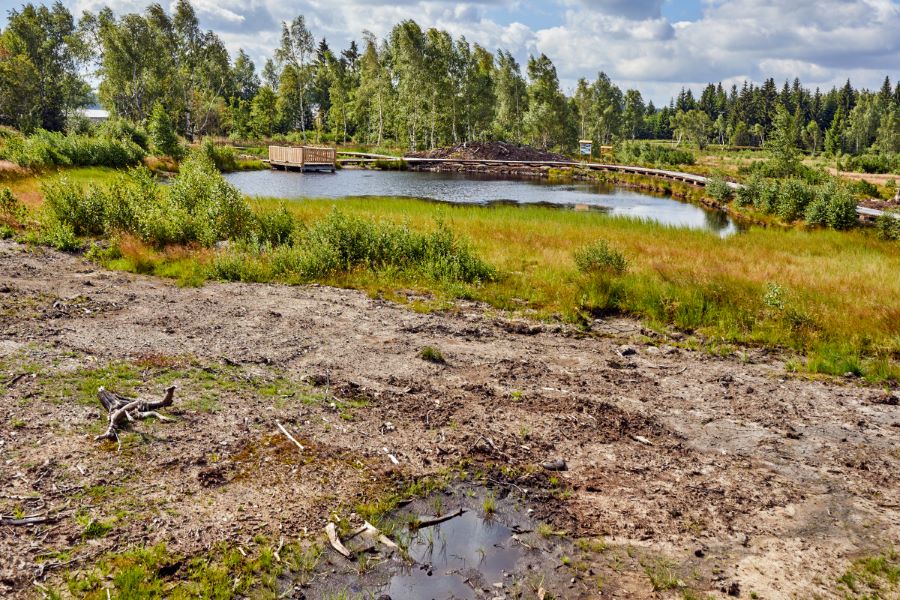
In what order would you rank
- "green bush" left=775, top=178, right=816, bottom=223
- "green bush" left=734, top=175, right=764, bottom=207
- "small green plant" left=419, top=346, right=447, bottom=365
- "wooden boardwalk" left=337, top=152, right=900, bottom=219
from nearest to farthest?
"small green plant" left=419, top=346, right=447, bottom=365 < "green bush" left=775, top=178, right=816, bottom=223 < "green bush" left=734, top=175, right=764, bottom=207 < "wooden boardwalk" left=337, top=152, right=900, bottom=219

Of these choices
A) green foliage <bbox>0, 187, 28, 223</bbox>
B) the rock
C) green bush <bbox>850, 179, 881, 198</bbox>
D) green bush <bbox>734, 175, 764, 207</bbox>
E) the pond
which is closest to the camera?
the rock

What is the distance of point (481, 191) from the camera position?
50156 millimetres

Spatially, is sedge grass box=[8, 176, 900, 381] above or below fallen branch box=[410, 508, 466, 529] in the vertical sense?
above

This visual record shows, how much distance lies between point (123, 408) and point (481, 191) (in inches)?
1754

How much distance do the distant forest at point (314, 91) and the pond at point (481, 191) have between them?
20.4 m

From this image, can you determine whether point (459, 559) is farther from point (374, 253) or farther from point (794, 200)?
point (794, 200)

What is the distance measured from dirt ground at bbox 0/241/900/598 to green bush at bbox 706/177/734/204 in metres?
34.6

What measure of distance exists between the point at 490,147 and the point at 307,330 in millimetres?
75726

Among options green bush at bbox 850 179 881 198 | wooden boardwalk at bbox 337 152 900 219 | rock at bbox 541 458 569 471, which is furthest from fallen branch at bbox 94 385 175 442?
wooden boardwalk at bbox 337 152 900 219

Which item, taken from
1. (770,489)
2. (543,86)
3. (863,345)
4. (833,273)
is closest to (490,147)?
(543,86)

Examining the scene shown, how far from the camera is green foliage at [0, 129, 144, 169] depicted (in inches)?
1379

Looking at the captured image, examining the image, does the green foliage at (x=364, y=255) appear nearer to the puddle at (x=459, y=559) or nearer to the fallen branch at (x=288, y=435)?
the fallen branch at (x=288, y=435)

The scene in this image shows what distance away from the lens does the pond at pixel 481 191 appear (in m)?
38.5

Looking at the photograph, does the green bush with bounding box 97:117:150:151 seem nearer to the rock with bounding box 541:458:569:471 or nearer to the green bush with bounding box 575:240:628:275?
the green bush with bounding box 575:240:628:275
